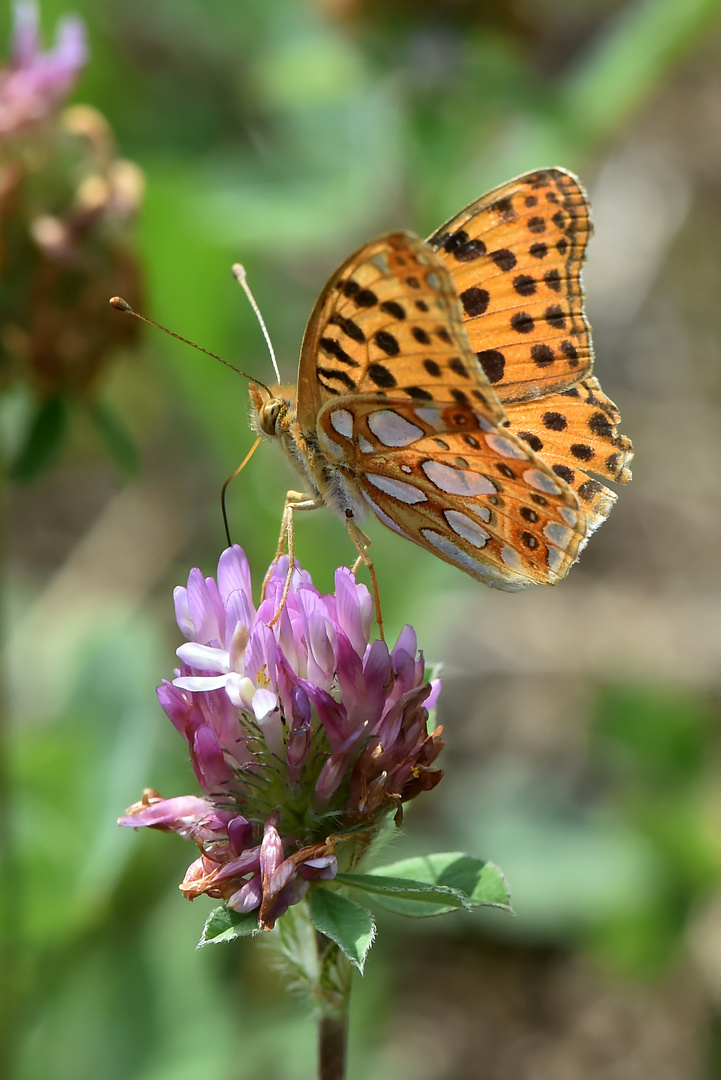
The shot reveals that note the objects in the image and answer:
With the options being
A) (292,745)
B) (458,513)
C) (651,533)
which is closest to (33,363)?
(458,513)

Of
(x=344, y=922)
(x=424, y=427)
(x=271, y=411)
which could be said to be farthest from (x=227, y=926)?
(x=271, y=411)

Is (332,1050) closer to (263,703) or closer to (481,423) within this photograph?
(263,703)

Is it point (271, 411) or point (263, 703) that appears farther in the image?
point (271, 411)

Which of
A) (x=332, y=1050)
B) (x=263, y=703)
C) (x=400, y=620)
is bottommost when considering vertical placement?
(x=332, y=1050)

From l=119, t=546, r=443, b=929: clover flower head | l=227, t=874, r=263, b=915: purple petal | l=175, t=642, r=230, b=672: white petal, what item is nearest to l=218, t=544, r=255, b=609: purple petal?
l=119, t=546, r=443, b=929: clover flower head

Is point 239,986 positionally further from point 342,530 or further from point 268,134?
point 268,134

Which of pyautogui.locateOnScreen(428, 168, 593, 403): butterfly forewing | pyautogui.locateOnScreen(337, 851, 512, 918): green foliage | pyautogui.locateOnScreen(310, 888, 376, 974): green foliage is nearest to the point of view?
pyautogui.locateOnScreen(310, 888, 376, 974): green foliage

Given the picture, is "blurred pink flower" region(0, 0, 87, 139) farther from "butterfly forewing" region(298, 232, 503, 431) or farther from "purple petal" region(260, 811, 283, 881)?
"purple petal" region(260, 811, 283, 881)
